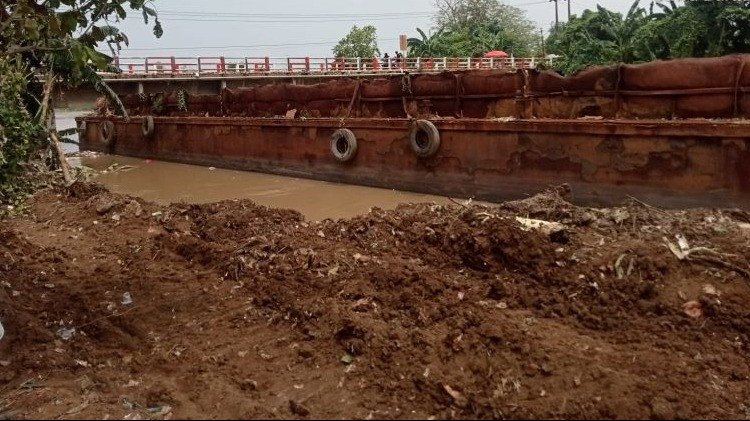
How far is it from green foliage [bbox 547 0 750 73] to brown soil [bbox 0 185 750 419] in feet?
55.3

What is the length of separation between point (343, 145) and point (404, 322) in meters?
10.2

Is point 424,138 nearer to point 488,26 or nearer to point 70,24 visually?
point 70,24

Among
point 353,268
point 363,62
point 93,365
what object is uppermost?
point 363,62

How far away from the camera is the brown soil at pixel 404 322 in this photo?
3.26 metres

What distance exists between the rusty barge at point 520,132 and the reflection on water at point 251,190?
0.38 m

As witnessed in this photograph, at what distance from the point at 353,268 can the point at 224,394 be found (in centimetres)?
190

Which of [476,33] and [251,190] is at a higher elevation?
[476,33]

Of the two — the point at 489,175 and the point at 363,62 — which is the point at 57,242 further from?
the point at 363,62

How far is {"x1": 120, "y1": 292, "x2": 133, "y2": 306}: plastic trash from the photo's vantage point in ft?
16.9

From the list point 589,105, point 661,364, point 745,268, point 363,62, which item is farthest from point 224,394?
point 363,62

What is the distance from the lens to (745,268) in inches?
171

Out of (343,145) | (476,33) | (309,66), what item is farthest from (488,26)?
(343,145)

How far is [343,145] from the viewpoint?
14055 millimetres

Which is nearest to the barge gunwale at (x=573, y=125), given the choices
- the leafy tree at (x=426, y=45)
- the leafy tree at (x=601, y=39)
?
the leafy tree at (x=601, y=39)
